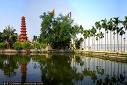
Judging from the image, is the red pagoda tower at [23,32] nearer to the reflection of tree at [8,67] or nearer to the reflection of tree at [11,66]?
the reflection of tree at [11,66]

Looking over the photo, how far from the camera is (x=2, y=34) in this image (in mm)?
121000

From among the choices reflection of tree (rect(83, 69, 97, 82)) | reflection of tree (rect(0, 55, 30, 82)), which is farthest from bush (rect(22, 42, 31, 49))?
reflection of tree (rect(83, 69, 97, 82))

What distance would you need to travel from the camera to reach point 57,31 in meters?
116

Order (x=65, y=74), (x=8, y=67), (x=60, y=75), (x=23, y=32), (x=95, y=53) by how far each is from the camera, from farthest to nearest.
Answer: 1. (x=23, y=32)
2. (x=95, y=53)
3. (x=8, y=67)
4. (x=65, y=74)
5. (x=60, y=75)

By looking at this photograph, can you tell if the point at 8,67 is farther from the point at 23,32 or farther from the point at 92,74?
the point at 23,32

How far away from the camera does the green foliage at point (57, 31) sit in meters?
114

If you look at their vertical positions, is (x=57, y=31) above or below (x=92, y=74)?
above

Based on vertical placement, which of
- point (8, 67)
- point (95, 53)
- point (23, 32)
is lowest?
point (8, 67)

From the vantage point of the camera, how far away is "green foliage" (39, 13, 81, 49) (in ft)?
374

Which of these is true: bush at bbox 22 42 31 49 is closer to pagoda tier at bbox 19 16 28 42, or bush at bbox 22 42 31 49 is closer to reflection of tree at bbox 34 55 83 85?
→ pagoda tier at bbox 19 16 28 42

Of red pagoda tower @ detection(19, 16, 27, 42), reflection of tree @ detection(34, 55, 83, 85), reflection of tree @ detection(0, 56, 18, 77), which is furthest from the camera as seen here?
red pagoda tower @ detection(19, 16, 27, 42)

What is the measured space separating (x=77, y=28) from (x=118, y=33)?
26995 millimetres

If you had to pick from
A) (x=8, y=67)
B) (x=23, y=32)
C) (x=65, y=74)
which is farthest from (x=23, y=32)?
(x=65, y=74)

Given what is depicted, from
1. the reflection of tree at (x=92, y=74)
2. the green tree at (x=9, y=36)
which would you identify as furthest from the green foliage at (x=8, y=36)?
the reflection of tree at (x=92, y=74)
